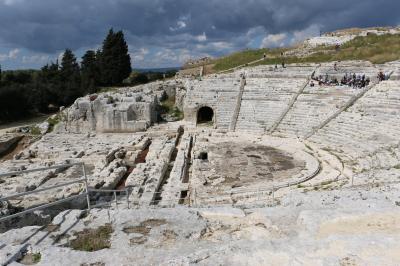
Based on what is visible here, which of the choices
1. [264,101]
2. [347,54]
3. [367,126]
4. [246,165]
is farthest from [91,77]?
[367,126]

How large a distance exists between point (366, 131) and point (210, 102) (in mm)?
11178

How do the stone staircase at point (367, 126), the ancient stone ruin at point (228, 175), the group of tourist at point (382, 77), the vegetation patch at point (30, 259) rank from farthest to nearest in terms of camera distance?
the group of tourist at point (382, 77) → the stone staircase at point (367, 126) → the ancient stone ruin at point (228, 175) → the vegetation patch at point (30, 259)

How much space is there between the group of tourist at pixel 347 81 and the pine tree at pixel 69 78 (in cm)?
2853

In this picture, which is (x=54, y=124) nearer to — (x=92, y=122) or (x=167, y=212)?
(x=92, y=122)

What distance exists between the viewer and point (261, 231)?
18.8 ft

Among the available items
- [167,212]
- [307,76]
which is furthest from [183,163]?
[307,76]

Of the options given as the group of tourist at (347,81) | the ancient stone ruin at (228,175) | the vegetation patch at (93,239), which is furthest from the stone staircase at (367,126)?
the vegetation patch at (93,239)

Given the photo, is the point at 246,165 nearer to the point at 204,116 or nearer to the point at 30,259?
the point at 30,259

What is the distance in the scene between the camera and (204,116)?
3005 cm

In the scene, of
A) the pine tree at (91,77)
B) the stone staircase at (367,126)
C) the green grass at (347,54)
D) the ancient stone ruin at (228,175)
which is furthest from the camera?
the pine tree at (91,77)

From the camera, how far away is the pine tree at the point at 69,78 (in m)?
46.7

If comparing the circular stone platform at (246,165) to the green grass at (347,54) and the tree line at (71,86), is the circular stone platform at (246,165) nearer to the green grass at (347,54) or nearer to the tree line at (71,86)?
the green grass at (347,54)

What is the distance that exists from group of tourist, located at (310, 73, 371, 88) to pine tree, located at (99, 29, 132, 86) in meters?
23.0

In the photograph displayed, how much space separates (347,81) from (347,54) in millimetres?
10052
